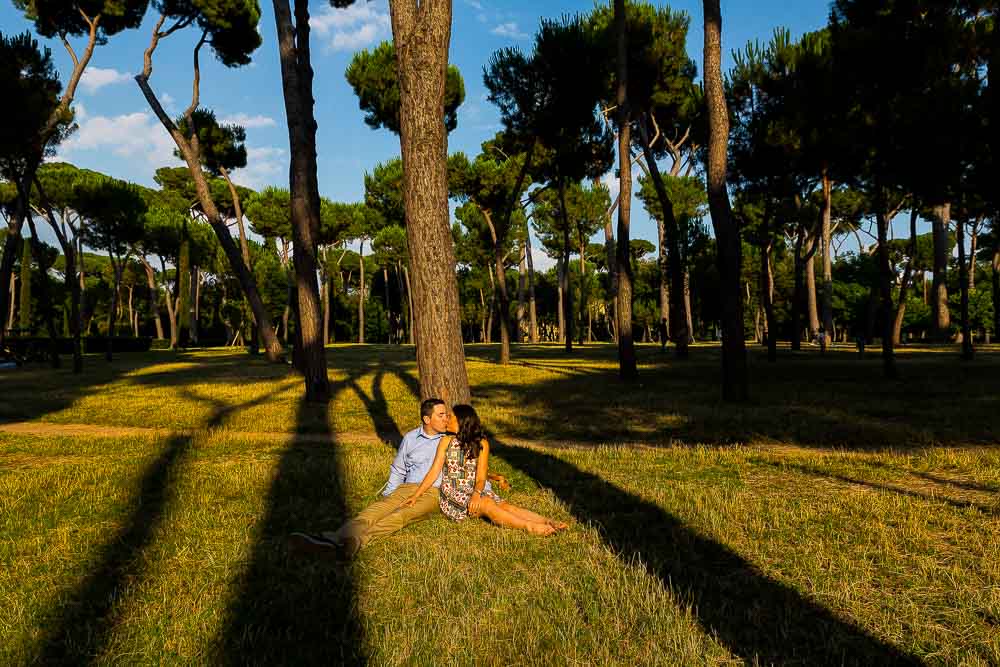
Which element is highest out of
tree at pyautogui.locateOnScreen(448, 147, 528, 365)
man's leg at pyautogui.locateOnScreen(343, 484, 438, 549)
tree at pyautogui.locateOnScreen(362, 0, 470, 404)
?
tree at pyautogui.locateOnScreen(448, 147, 528, 365)

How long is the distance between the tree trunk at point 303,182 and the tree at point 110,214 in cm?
2466

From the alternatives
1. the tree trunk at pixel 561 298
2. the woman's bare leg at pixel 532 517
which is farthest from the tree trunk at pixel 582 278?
the woman's bare leg at pixel 532 517

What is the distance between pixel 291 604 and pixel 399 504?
156cm

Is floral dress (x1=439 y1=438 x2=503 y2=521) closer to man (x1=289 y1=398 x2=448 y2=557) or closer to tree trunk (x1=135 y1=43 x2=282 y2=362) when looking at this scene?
man (x1=289 y1=398 x2=448 y2=557)

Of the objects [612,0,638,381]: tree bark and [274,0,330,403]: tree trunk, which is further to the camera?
[612,0,638,381]: tree bark

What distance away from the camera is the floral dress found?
5.07 m

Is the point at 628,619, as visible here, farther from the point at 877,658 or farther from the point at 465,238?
the point at 465,238

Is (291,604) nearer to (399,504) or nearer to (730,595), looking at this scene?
(399,504)

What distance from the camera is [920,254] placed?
194 feet

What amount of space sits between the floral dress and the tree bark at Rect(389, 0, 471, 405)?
71.2 inches

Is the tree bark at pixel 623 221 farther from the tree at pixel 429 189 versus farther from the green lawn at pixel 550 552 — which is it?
the tree at pixel 429 189

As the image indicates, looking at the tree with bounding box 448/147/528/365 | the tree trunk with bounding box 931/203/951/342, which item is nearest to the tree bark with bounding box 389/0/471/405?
the tree with bounding box 448/147/528/365

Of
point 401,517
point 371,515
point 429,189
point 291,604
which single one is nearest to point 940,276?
point 429,189

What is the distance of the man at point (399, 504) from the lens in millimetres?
4285
